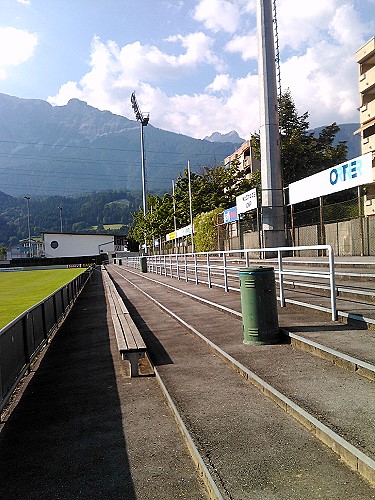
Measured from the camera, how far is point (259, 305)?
7.35 meters

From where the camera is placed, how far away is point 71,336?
11.7m

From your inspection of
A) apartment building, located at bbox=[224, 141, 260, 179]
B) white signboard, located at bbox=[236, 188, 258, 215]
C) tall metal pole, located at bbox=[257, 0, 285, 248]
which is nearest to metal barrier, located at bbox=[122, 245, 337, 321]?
white signboard, located at bbox=[236, 188, 258, 215]

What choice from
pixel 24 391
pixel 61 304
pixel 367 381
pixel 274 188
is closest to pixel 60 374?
pixel 24 391

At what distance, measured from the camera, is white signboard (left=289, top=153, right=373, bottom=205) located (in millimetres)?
16891

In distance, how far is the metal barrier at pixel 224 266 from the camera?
28.2 ft

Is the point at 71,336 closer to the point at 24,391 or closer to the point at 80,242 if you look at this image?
the point at 24,391

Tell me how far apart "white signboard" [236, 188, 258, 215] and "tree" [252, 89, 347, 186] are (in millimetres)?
28915

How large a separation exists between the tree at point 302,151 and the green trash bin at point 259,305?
51146mm

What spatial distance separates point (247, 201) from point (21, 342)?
21570 millimetres

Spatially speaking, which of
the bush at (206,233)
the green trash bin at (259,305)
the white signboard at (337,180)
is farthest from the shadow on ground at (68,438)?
the bush at (206,233)

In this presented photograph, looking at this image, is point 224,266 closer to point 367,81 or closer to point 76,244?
point 367,81

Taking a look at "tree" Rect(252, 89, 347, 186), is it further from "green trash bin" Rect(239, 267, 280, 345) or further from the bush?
"green trash bin" Rect(239, 267, 280, 345)

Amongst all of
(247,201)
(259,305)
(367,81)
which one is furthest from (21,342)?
(367,81)

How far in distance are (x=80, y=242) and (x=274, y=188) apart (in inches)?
4807
